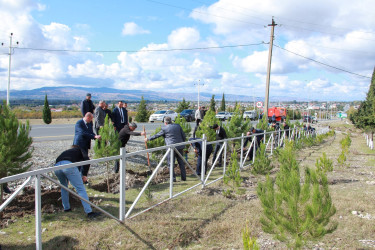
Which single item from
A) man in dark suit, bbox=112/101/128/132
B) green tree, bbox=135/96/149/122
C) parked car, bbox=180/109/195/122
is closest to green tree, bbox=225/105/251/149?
man in dark suit, bbox=112/101/128/132

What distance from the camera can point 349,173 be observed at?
27.3ft

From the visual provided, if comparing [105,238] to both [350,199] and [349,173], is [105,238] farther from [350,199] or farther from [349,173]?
[349,173]

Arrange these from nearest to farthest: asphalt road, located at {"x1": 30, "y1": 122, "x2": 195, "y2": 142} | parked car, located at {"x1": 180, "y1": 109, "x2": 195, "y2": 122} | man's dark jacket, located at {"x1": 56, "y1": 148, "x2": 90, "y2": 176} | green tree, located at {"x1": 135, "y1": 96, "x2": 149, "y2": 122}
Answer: man's dark jacket, located at {"x1": 56, "y1": 148, "x2": 90, "y2": 176} → asphalt road, located at {"x1": 30, "y1": 122, "x2": 195, "y2": 142} → parked car, located at {"x1": 180, "y1": 109, "x2": 195, "y2": 122} → green tree, located at {"x1": 135, "y1": 96, "x2": 149, "y2": 122}

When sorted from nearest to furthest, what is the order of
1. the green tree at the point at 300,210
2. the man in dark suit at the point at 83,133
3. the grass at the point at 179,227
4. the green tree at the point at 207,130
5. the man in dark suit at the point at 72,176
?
the green tree at the point at 300,210, the grass at the point at 179,227, the man in dark suit at the point at 72,176, the man in dark suit at the point at 83,133, the green tree at the point at 207,130

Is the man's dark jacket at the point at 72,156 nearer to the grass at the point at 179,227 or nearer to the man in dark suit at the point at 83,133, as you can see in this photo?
the grass at the point at 179,227

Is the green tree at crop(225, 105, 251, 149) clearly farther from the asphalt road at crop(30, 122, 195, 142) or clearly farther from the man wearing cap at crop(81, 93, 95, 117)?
the asphalt road at crop(30, 122, 195, 142)

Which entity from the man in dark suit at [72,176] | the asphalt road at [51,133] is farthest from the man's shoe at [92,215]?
the asphalt road at [51,133]

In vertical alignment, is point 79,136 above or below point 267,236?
above

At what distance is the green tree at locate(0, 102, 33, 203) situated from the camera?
4.67m

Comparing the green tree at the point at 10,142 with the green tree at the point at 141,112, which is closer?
the green tree at the point at 10,142

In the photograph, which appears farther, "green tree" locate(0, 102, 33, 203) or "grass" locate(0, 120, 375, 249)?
"green tree" locate(0, 102, 33, 203)

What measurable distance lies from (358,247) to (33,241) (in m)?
4.01

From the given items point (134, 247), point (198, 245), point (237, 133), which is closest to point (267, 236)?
point (198, 245)

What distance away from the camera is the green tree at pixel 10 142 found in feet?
15.3
